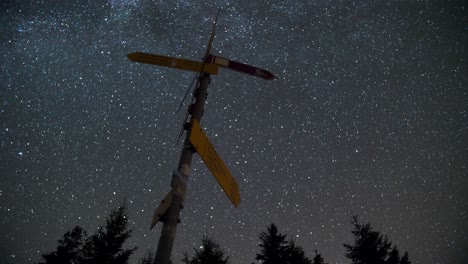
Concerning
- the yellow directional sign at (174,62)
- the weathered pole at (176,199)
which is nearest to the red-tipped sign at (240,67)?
the yellow directional sign at (174,62)

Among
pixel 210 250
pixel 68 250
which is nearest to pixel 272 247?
pixel 210 250

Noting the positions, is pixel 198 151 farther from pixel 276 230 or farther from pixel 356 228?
pixel 356 228

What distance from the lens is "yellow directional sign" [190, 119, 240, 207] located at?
3.19 metres

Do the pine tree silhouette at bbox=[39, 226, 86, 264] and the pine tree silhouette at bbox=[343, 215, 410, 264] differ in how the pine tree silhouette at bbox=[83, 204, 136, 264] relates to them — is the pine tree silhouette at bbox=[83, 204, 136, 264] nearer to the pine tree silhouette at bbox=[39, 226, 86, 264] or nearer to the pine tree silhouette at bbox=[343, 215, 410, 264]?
the pine tree silhouette at bbox=[39, 226, 86, 264]

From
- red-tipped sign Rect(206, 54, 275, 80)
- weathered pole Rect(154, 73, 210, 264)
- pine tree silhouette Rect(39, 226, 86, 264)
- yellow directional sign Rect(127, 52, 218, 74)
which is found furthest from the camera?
pine tree silhouette Rect(39, 226, 86, 264)

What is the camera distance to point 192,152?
323 cm

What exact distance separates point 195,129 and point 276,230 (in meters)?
12.8

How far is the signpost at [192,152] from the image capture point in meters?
2.82

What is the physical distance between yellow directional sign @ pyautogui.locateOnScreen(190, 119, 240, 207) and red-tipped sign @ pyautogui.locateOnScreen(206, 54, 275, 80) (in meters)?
1.30

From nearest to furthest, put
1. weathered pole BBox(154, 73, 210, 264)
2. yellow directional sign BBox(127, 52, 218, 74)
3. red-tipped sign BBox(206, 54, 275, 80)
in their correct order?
weathered pole BBox(154, 73, 210, 264) < yellow directional sign BBox(127, 52, 218, 74) < red-tipped sign BBox(206, 54, 275, 80)

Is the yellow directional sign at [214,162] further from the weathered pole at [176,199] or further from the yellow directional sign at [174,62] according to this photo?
the yellow directional sign at [174,62]

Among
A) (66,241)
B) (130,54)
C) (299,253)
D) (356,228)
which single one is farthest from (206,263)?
(130,54)

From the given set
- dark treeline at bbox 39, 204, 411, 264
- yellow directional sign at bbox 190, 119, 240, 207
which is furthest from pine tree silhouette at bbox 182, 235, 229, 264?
yellow directional sign at bbox 190, 119, 240, 207

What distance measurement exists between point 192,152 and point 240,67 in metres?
1.75
